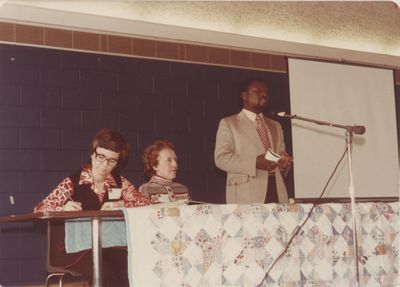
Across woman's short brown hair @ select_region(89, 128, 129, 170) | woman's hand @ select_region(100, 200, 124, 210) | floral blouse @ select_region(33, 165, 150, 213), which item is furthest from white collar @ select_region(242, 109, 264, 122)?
woman's hand @ select_region(100, 200, 124, 210)

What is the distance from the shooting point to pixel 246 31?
5.29 metres

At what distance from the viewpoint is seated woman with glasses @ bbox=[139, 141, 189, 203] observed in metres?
4.45

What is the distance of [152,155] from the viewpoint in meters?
4.67

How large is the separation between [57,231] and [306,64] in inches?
109

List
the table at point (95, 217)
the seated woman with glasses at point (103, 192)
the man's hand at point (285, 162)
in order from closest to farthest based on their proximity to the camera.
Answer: the table at point (95, 217) < the seated woman with glasses at point (103, 192) < the man's hand at point (285, 162)

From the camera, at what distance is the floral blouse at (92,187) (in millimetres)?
3891

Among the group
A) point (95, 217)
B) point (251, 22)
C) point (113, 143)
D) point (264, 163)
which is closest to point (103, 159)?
point (113, 143)

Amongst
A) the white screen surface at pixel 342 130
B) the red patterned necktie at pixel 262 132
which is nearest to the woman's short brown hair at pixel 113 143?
the red patterned necktie at pixel 262 132

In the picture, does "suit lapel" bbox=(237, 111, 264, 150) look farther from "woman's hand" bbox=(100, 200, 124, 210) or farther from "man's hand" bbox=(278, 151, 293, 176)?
"woman's hand" bbox=(100, 200, 124, 210)

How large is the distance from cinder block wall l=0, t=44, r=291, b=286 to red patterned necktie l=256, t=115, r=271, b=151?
0.20 meters

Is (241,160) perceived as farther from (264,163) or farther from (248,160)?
(264,163)

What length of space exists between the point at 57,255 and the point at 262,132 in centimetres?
234

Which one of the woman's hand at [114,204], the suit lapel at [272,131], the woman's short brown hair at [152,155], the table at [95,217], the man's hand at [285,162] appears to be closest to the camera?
the table at [95,217]

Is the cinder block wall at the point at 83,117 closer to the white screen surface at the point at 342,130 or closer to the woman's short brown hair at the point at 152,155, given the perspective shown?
the woman's short brown hair at the point at 152,155
